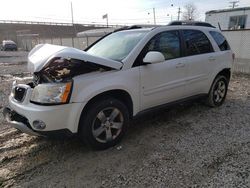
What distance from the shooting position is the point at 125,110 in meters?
3.32

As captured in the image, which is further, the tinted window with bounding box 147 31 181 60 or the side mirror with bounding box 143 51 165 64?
the tinted window with bounding box 147 31 181 60

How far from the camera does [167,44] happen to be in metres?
3.87

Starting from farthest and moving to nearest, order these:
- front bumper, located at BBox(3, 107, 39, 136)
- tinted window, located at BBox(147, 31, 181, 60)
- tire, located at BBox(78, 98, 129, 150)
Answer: tinted window, located at BBox(147, 31, 181, 60)
tire, located at BBox(78, 98, 129, 150)
front bumper, located at BBox(3, 107, 39, 136)

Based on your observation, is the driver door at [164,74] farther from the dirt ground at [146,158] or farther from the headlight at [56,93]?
the headlight at [56,93]

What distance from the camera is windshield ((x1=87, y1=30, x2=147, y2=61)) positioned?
3570mm

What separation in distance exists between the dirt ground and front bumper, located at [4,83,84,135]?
51cm

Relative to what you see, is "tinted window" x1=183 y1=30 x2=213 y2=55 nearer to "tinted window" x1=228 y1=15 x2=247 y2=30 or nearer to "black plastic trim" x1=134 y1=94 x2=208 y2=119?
"black plastic trim" x1=134 y1=94 x2=208 y2=119

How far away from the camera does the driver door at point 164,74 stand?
3530 mm

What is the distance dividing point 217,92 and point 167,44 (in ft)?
6.36

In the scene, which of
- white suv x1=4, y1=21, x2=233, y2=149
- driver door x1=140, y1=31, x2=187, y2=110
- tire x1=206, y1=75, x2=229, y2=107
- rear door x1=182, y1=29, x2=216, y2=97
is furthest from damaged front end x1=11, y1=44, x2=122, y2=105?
tire x1=206, y1=75, x2=229, y2=107

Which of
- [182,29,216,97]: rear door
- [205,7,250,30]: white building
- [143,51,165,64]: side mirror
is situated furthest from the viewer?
[205,7,250,30]: white building

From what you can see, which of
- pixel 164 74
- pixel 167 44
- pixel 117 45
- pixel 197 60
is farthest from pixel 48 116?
pixel 197 60

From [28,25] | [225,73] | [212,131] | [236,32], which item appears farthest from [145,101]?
[28,25]

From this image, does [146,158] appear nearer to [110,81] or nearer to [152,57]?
[110,81]
